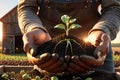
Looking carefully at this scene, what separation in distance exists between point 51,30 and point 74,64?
53.5 inches

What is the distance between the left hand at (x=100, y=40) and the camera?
3314mm

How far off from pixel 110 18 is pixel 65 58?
98cm

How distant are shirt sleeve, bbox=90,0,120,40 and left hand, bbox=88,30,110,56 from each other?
0.33 feet

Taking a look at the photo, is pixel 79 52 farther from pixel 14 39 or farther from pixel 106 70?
pixel 14 39

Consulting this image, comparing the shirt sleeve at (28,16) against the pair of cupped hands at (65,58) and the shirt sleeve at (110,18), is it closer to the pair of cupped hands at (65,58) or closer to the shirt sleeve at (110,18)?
the pair of cupped hands at (65,58)

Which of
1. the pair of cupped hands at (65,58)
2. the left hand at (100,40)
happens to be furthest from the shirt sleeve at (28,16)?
the left hand at (100,40)

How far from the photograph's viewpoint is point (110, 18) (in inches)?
154

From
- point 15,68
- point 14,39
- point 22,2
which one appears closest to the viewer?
point 22,2

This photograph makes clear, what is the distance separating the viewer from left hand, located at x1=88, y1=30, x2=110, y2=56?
3314mm

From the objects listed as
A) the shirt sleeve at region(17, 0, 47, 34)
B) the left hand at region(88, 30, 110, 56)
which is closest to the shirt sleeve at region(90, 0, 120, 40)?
the left hand at region(88, 30, 110, 56)

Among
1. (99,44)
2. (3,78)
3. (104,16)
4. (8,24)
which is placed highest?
(8,24)

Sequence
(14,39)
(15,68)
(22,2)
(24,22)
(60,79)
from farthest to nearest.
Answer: (14,39) → (15,68) → (22,2) → (24,22) → (60,79)

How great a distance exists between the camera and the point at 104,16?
13.1ft

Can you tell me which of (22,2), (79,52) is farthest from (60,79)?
(22,2)
